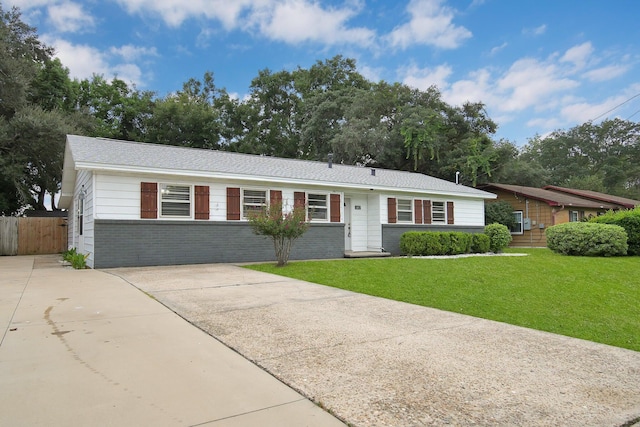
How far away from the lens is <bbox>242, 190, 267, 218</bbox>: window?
12789 mm

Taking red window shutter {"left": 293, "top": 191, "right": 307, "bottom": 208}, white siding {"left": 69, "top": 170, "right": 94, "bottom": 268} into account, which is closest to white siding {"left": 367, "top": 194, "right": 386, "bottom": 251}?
red window shutter {"left": 293, "top": 191, "right": 307, "bottom": 208}

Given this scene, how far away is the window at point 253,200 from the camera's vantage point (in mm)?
12789

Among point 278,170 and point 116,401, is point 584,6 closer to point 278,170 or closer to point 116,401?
point 278,170

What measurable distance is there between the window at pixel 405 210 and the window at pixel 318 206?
3619 mm

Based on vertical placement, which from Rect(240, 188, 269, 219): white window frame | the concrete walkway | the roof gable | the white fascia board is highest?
the roof gable

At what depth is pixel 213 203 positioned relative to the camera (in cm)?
1220

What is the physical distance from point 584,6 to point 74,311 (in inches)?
712

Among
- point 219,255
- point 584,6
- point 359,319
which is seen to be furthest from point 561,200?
point 359,319

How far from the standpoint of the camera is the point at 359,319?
5.20m

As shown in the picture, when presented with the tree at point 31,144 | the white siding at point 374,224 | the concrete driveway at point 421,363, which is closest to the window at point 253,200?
the white siding at point 374,224

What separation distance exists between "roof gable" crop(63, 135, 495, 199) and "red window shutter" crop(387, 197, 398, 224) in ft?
2.04

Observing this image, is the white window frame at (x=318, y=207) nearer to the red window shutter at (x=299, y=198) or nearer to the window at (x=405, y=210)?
the red window shutter at (x=299, y=198)

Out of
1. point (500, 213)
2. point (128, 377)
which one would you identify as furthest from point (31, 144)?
point (500, 213)

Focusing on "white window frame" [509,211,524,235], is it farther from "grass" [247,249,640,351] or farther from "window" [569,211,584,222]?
"grass" [247,249,640,351]
